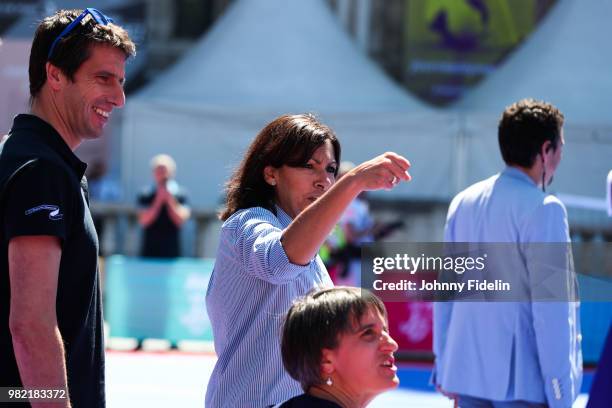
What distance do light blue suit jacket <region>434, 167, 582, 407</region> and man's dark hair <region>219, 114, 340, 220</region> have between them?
4.33 feet

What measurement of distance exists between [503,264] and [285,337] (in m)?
1.78

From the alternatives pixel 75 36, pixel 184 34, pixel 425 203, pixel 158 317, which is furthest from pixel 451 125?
pixel 75 36

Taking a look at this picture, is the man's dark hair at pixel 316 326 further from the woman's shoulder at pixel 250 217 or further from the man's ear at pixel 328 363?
the woman's shoulder at pixel 250 217

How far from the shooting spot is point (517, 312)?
14.2ft

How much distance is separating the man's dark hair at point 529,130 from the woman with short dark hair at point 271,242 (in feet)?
4.91

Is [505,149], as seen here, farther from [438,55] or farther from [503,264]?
[438,55]

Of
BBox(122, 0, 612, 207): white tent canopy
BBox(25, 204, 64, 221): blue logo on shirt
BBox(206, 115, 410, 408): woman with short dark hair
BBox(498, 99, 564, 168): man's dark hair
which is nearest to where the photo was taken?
BBox(25, 204, 64, 221): blue logo on shirt

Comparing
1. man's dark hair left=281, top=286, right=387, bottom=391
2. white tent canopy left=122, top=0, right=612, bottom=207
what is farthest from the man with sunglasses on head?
white tent canopy left=122, top=0, right=612, bottom=207

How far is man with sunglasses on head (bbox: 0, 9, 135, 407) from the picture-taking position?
2557 mm

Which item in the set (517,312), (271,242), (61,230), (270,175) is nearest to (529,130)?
(517,312)

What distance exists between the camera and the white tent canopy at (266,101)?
1542cm

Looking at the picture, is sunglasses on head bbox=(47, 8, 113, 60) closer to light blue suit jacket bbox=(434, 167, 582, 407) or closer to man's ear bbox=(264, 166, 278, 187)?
man's ear bbox=(264, 166, 278, 187)

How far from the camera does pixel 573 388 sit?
422 centimetres

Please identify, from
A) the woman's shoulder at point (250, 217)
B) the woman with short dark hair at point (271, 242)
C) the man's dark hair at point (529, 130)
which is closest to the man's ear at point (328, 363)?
the woman with short dark hair at point (271, 242)
